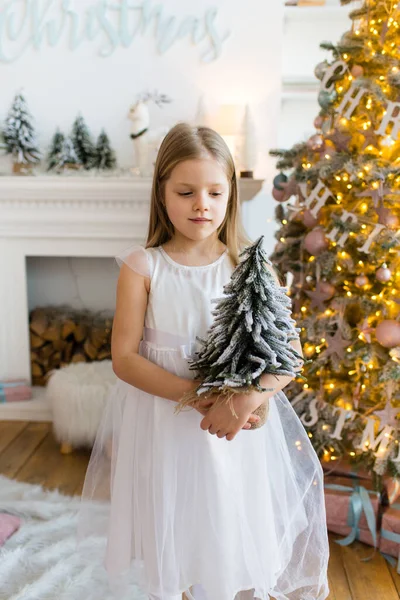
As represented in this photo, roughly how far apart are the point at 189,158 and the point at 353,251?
3.14 feet

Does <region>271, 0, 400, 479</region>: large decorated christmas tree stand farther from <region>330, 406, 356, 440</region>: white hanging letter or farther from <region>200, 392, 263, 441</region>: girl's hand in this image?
<region>200, 392, 263, 441</region>: girl's hand

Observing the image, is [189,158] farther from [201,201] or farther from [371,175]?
[371,175]

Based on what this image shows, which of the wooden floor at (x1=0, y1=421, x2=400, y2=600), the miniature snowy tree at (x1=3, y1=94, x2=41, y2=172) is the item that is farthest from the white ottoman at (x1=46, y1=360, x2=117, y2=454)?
the miniature snowy tree at (x1=3, y1=94, x2=41, y2=172)

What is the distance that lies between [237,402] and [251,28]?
226 cm

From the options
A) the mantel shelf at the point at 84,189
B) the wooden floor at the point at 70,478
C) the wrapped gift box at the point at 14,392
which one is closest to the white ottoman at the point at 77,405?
the wooden floor at the point at 70,478

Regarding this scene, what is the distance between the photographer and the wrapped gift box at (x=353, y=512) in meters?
→ 1.84

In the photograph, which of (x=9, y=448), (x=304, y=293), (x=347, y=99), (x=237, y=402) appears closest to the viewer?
(x=237, y=402)

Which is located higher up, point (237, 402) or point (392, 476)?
point (237, 402)

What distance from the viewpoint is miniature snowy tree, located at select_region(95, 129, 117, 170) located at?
272 cm

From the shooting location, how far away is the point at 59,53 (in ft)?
9.06

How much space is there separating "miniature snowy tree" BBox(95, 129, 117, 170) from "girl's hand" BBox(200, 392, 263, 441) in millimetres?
1994

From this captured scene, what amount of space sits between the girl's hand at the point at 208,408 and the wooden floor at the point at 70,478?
0.89 metres

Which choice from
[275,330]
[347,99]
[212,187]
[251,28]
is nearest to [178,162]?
[212,187]

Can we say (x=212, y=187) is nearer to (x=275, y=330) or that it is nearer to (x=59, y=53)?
(x=275, y=330)
